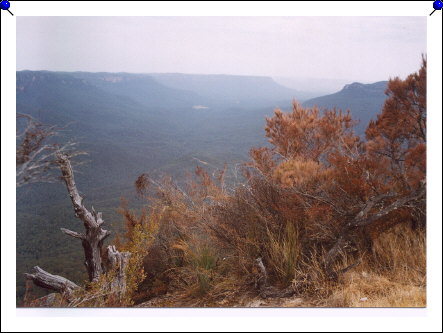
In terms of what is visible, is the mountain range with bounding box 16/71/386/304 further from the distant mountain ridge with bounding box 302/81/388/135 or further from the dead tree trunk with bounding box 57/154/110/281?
the dead tree trunk with bounding box 57/154/110/281

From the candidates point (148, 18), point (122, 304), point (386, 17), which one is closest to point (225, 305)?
point (122, 304)

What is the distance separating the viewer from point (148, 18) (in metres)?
3.35

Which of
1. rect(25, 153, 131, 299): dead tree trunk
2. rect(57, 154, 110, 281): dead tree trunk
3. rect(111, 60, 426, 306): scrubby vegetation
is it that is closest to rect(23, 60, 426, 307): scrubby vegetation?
rect(111, 60, 426, 306): scrubby vegetation

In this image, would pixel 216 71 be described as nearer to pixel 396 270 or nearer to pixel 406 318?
pixel 396 270

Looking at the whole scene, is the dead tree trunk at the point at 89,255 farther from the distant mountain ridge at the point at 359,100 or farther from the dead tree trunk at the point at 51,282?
the distant mountain ridge at the point at 359,100

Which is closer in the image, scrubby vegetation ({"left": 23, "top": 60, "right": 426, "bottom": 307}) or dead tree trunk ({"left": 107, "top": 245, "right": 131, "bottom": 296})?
scrubby vegetation ({"left": 23, "top": 60, "right": 426, "bottom": 307})

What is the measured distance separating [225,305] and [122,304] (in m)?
0.89

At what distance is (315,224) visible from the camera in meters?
3.31

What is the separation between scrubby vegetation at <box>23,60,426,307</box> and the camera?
320 cm

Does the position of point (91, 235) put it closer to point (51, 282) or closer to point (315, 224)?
point (51, 282)

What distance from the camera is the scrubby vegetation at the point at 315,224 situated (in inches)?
126

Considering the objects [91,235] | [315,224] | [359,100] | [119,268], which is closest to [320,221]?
[315,224]

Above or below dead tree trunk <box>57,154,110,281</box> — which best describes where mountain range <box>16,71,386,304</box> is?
above

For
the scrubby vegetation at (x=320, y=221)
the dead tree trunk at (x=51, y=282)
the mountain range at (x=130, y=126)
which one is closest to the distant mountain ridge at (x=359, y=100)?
the mountain range at (x=130, y=126)
